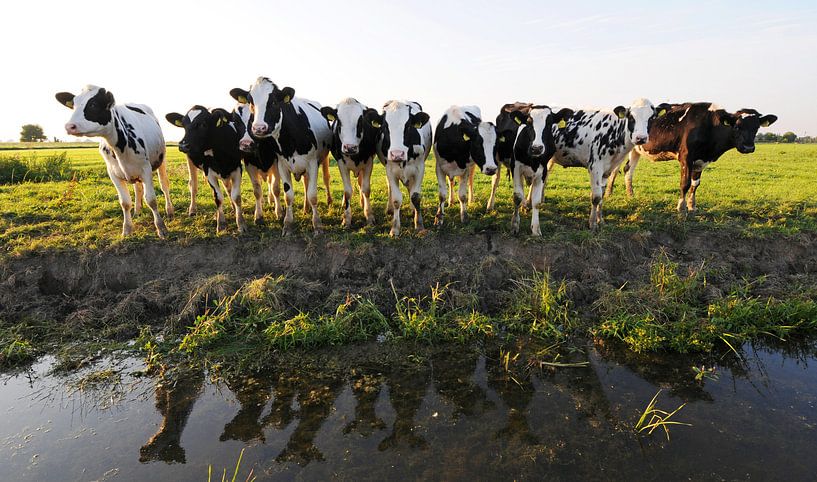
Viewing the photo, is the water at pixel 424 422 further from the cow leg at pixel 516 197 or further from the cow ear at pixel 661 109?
the cow ear at pixel 661 109

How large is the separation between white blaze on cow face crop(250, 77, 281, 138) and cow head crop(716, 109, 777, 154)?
830 centimetres

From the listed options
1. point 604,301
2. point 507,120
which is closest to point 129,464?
point 604,301

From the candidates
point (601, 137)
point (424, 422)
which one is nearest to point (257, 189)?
point (424, 422)

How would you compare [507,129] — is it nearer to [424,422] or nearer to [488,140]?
[488,140]

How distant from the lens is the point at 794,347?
17.5ft

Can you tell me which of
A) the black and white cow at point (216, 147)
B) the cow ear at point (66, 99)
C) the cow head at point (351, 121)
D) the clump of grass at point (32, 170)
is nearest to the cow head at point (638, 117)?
the cow head at point (351, 121)

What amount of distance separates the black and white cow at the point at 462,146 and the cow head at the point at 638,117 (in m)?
2.13

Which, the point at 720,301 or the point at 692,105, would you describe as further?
the point at 692,105

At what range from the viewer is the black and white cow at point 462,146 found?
749cm

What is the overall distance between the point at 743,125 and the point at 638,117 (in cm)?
261

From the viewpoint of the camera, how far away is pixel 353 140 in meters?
7.17

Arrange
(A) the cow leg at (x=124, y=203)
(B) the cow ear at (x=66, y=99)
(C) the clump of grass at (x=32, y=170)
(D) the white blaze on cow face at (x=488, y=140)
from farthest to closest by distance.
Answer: (C) the clump of grass at (x=32, y=170) → (A) the cow leg at (x=124, y=203) → (D) the white blaze on cow face at (x=488, y=140) → (B) the cow ear at (x=66, y=99)

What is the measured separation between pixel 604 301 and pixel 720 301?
1467 millimetres

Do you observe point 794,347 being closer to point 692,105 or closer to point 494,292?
point 494,292
